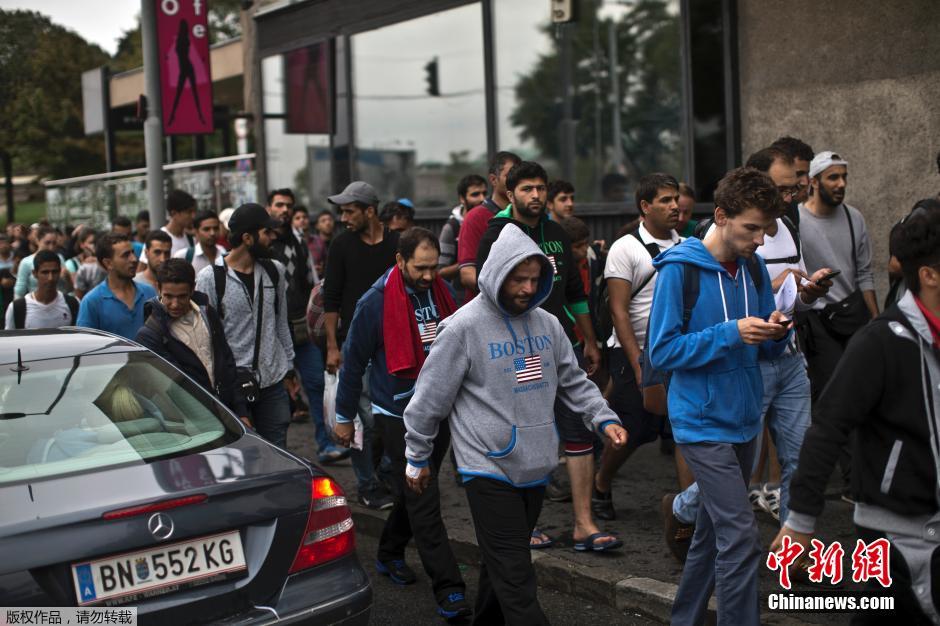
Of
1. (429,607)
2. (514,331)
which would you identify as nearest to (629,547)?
(429,607)

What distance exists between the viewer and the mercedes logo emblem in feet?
12.2

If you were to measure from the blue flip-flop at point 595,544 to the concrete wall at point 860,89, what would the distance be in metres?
3.97

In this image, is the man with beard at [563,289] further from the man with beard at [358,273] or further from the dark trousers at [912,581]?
the dark trousers at [912,581]

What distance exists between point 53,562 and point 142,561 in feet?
0.94

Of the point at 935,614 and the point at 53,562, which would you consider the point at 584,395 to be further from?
the point at 53,562

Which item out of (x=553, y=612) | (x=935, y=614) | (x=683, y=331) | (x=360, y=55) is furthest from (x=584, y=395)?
(x=360, y=55)

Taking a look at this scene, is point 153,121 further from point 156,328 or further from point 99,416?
point 99,416

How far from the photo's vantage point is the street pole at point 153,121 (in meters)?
11.8

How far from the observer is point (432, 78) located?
13352 millimetres

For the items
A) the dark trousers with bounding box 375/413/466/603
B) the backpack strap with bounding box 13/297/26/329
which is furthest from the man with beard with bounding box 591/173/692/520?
the backpack strap with bounding box 13/297/26/329

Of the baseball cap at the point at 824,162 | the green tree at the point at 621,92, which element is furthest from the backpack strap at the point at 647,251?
the green tree at the point at 621,92

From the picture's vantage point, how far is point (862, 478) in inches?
131

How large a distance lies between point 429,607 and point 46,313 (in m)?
4.54

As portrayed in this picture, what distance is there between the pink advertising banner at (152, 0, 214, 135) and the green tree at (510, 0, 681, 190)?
367 centimetres
